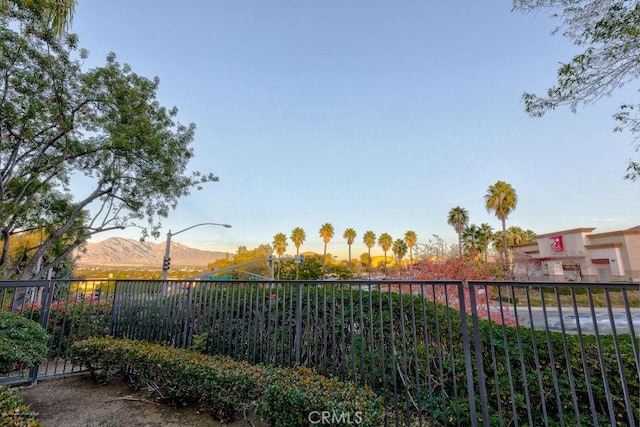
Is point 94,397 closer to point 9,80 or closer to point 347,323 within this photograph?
point 347,323

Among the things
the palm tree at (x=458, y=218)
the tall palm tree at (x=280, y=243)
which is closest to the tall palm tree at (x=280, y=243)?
the tall palm tree at (x=280, y=243)

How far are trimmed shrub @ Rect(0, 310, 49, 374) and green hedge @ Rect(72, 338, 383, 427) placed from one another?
48 cm

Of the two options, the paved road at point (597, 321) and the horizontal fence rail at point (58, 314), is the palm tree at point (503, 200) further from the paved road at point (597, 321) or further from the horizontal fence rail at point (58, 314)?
the horizontal fence rail at point (58, 314)

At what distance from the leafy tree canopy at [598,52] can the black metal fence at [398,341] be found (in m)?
2.84

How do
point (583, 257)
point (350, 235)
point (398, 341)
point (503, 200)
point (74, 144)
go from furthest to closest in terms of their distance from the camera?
point (350, 235) < point (503, 200) < point (583, 257) < point (74, 144) < point (398, 341)

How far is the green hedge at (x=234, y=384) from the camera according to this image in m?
2.26

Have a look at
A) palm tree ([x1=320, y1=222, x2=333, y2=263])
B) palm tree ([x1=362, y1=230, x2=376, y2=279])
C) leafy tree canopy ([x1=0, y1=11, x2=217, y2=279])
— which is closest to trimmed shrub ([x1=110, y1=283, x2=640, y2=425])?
leafy tree canopy ([x1=0, y1=11, x2=217, y2=279])

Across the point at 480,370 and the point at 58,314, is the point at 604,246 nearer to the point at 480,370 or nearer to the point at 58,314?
the point at 480,370

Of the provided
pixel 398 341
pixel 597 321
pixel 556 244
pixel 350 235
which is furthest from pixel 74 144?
pixel 350 235

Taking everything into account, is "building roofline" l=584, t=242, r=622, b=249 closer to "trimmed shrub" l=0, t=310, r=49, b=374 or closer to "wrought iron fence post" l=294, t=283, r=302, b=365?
"wrought iron fence post" l=294, t=283, r=302, b=365

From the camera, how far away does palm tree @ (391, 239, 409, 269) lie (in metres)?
41.4

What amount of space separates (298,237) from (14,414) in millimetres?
42713

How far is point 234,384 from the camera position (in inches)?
106

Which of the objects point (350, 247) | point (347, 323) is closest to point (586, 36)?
point (347, 323)
